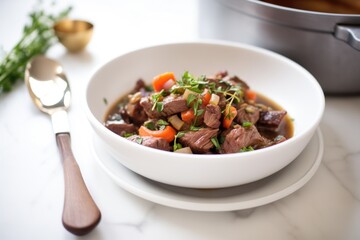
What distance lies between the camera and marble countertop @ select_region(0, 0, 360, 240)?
150 centimetres

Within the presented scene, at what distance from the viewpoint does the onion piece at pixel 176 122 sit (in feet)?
5.88

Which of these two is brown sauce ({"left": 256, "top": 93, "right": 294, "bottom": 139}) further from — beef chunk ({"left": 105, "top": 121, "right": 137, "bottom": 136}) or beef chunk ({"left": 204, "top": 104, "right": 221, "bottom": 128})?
beef chunk ({"left": 105, "top": 121, "right": 137, "bottom": 136})

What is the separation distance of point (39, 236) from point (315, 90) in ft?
4.42

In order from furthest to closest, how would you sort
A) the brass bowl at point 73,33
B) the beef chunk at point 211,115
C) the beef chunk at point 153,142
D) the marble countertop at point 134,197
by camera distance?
the brass bowl at point 73,33 < the beef chunk at point 211,115 < the beef chunk at point 153,142 < the marble countertop at point 134,197

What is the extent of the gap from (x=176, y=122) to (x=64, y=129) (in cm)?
55

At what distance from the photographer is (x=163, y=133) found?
68.4 inches

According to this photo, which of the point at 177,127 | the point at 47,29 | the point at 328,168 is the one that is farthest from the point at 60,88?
the point at 328,168

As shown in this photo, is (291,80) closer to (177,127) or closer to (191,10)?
(177,127)

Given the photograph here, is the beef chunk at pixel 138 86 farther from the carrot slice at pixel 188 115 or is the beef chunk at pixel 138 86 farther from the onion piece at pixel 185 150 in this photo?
the onion piece at pixel 185 150

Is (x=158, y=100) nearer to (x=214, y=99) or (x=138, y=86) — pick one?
(x=214, y=99)

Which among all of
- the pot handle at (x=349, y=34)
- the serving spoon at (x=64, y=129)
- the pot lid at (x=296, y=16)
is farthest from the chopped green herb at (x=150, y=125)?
the pot handle at (x=349, y=34)

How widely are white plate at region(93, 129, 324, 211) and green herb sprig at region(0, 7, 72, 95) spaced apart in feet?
3.33

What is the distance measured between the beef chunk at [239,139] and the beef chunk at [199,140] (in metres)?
0.06

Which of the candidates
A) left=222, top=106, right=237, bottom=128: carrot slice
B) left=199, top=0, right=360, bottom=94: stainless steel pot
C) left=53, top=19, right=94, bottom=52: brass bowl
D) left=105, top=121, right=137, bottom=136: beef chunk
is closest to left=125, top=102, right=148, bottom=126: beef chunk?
left=105, top=121, right=137, bottom=136: beef chunk
